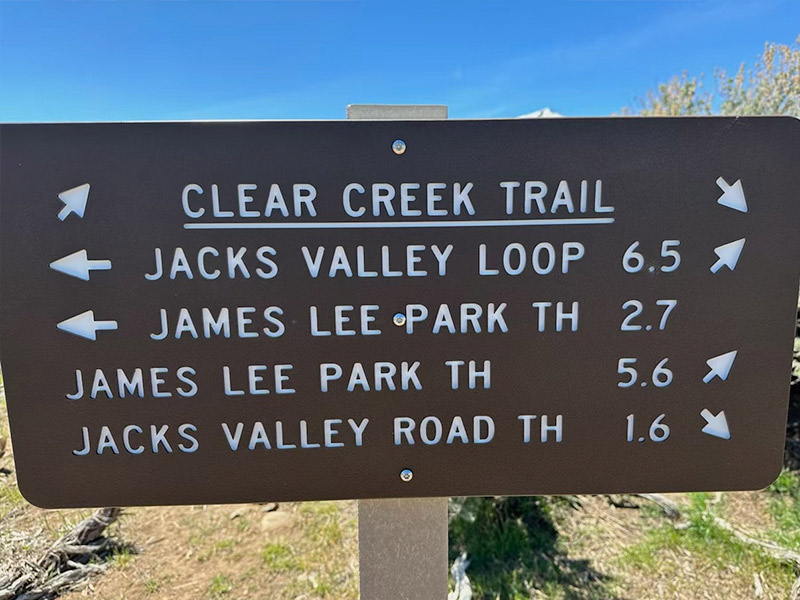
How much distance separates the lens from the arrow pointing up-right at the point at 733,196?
1149 mm

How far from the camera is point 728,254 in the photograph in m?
1.16

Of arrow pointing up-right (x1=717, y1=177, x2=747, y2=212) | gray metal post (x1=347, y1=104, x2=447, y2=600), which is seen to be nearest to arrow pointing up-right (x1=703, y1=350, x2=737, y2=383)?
arrow pointing up-right (x1=717, y1=177, x2=747, y2=212)

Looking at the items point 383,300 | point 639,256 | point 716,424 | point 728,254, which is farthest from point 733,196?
point 383,300

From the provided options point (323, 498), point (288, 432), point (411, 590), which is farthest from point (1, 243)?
point (411, 590)

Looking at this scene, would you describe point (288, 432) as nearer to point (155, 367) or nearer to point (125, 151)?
point (155, 367)

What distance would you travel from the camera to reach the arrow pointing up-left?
3.66 feet

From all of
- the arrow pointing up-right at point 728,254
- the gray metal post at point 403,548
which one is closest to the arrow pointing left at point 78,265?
the gray metal post at point 403,548

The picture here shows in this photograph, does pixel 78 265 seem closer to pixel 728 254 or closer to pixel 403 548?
pixel 403 548

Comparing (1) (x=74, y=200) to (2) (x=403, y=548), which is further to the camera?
(2) (x=403, y=548)

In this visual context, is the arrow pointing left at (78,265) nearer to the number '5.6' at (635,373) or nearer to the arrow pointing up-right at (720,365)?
the number '5.6' at (635,373)

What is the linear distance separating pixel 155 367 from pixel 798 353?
11.2ft

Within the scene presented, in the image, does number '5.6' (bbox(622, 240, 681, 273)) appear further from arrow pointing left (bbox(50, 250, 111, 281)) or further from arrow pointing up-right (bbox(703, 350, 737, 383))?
arrow pointing left (bbox(50, 250, 111, 281))

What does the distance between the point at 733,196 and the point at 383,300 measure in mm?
841

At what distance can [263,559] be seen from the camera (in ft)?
7.59
